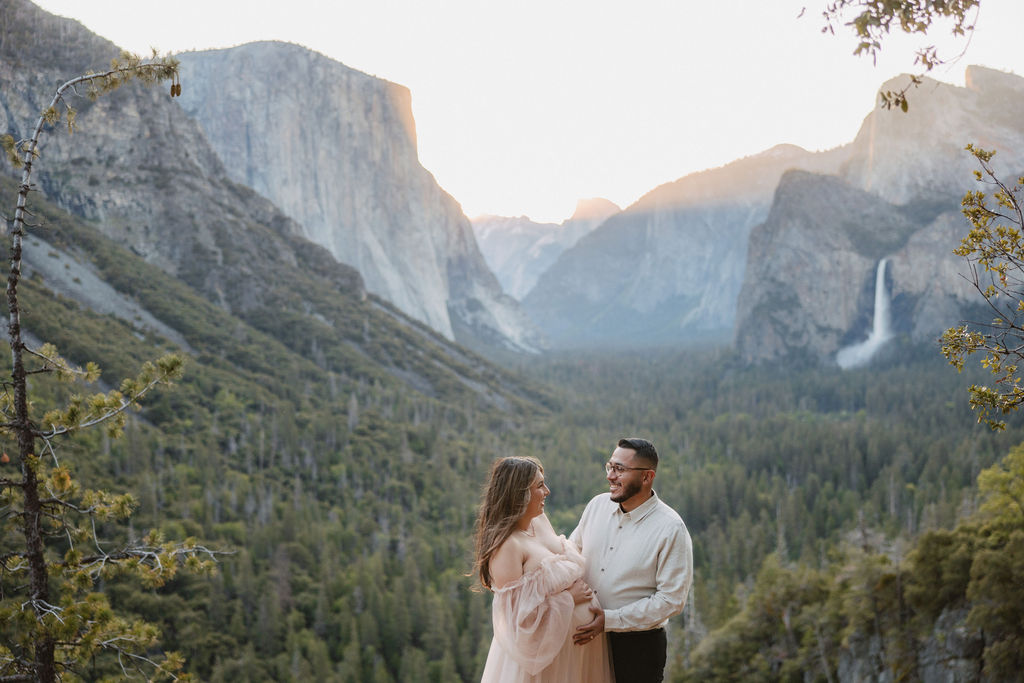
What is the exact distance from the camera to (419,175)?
166m

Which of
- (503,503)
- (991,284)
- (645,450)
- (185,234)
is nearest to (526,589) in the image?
(503,503)

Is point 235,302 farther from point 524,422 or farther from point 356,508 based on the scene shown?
point 356,508

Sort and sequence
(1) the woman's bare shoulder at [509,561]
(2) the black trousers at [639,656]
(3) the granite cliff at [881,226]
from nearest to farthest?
1. (1) the woman's bare shoulder at [509,561]
2. (2) the black trousers at [639,656]
3. (3) the granite cliff at [881,226]

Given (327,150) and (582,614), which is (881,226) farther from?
(582,614)

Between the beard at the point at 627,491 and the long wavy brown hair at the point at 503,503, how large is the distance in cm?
65

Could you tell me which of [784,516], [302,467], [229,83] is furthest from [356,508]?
[229,83]

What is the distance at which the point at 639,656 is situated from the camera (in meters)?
5.61

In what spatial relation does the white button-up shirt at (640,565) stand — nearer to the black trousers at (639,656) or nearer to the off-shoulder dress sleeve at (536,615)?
the black trousers at (639,656)

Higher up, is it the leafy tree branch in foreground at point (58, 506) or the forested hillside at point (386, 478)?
the leafy tree branch in foreground at point (58, 506)

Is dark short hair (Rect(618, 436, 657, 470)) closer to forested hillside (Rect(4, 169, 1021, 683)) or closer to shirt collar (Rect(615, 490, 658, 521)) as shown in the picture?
shirt collar (Rect(615, 490, 658, 521))

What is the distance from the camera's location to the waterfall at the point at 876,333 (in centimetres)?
15188

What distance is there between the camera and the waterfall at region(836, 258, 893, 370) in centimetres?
15188

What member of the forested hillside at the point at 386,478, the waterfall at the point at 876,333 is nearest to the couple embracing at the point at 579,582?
the forested hillside at the point at 386,478

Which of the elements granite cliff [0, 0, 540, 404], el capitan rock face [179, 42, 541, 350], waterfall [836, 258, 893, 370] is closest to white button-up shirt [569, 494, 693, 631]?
granite cliff [0, 0, 540, 404]
